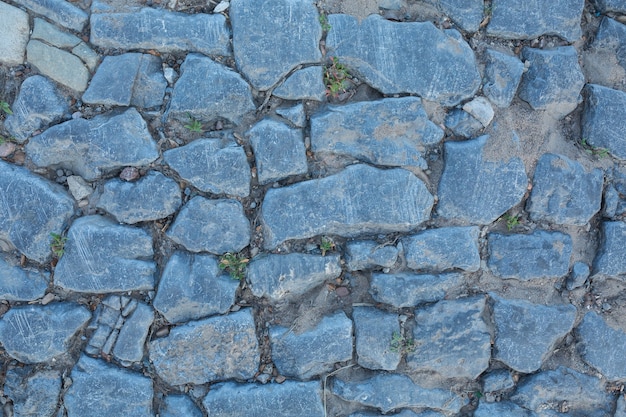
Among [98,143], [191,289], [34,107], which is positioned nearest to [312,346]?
[191,289]

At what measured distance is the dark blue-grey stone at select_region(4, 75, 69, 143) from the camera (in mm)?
3020

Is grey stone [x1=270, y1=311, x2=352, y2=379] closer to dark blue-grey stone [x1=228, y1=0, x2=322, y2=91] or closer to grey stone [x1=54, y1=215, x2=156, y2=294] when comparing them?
grey stone [x1=54, y1=215, x2=156, y2=294]

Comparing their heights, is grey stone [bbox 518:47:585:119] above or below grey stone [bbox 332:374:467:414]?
above

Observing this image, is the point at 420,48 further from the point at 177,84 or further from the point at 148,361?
the point at 148,361

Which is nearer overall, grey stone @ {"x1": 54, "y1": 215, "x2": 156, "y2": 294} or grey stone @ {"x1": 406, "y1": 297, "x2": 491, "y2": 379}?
grey stone @ {"x1": 54, "y1": 215, "x2": 156, "y2": 294}

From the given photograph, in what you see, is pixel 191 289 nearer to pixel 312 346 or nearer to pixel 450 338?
pixel 312 346

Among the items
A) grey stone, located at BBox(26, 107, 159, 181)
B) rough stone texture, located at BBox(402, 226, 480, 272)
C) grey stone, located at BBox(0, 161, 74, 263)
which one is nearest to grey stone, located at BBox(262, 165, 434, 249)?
rough stone texture, located at BBox(402, 226, 480, 272)

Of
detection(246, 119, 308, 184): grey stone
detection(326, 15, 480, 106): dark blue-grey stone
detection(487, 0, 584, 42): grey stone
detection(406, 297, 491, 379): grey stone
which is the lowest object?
detection(406, 297, 491, 379): grey stone

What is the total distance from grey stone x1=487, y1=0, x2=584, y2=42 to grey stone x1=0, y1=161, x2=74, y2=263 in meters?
2.64

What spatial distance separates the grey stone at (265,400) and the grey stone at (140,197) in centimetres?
107

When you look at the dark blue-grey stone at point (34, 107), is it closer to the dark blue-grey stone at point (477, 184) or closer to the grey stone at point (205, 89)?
the grey stone at point (205, 89)

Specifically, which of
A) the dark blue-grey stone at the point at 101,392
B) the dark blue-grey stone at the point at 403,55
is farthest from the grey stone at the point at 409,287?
the dark blue-grey stone at the point at 101,392

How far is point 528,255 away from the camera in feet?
10.6

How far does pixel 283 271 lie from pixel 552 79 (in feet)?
6.26
